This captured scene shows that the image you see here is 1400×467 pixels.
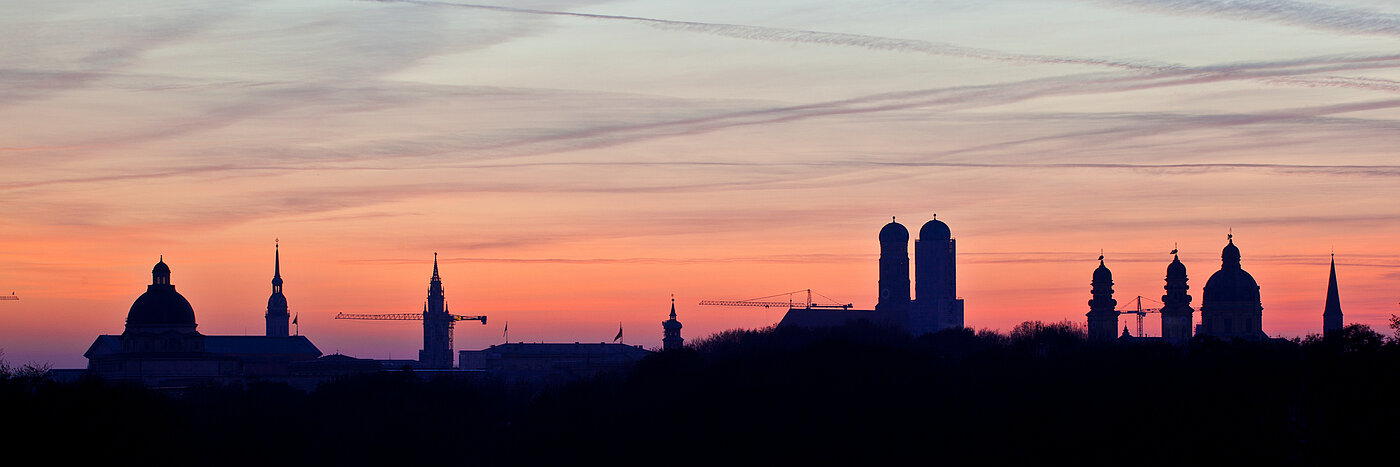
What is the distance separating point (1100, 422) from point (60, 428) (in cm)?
5045

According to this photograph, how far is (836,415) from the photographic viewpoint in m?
128

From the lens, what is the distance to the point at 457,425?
153 m

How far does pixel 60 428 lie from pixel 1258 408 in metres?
57.1

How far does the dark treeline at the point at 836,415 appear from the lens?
103312 mm

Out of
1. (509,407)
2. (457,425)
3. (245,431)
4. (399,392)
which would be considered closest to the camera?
(245,431)

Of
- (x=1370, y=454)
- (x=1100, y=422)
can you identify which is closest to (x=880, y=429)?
(x=1100, y=422)

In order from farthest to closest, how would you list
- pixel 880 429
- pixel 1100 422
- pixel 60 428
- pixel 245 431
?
Answer: pixel 245 431
pixel 880 429
pixel 1100 422
pixel 60 428

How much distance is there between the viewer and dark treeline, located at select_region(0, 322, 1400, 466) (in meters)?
103

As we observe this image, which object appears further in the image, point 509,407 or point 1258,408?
point 509,407

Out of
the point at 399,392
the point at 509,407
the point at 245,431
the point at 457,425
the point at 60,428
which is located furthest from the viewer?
the point at 509,407

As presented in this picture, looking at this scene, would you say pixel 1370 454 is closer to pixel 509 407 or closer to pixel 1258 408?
pixel 1258 408

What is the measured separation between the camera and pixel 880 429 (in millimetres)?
122500

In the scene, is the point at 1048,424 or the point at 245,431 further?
the point at 245,431

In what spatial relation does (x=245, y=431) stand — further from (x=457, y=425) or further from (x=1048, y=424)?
(x=1048, y=424)
